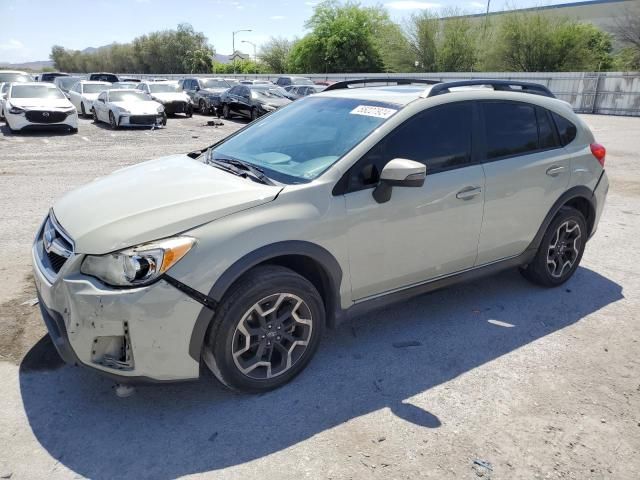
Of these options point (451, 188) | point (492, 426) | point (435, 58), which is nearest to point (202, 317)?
point (492, 426)

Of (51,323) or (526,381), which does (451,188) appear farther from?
(51,323)

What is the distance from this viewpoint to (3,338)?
364 cm

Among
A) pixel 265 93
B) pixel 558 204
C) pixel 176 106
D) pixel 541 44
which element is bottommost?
pixel 558 204

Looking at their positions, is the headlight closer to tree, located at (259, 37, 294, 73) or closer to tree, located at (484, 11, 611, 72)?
tree, located at (484, 11, 611, 72)

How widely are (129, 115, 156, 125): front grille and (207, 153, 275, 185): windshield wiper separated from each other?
1457 cm

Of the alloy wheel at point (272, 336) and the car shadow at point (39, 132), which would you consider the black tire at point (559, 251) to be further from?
the car shadow at point (39, 132)

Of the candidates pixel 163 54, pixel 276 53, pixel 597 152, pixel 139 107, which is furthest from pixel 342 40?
pixel 597 152

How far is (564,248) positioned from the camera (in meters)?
4.66

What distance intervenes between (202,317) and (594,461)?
7.00ft

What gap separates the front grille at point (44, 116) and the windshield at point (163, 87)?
701 cm

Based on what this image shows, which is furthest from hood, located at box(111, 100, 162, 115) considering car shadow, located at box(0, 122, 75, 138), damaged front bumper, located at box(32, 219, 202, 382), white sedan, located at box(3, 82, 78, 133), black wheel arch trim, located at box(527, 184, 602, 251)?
damaged front bumper, located at box(32, 219, 202, 382)

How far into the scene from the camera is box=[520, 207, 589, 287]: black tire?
14.6 feet

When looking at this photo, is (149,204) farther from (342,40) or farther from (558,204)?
(342,40)

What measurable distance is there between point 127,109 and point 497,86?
1528 cm
